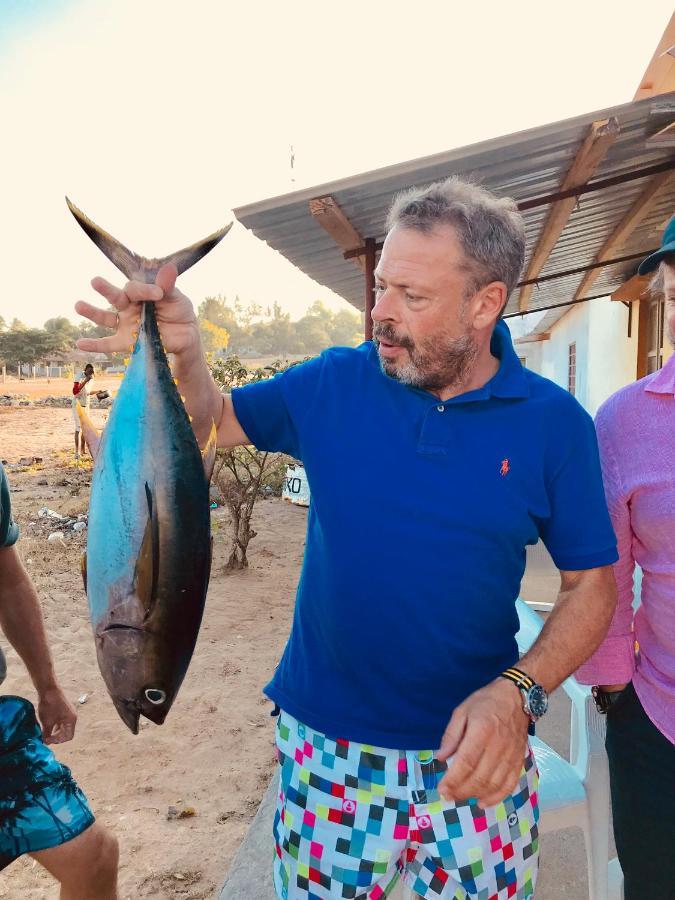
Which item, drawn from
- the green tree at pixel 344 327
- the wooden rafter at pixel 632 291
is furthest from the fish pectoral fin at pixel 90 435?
the green tree at pixel 344 327

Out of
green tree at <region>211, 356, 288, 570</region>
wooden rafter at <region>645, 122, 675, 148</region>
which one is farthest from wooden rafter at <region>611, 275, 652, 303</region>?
green tree at <region>211, 356, 288, 570</region>

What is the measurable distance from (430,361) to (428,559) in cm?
42

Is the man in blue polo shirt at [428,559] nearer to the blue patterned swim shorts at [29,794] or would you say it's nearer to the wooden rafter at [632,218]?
the blue patterned swim shorts at [29,794]

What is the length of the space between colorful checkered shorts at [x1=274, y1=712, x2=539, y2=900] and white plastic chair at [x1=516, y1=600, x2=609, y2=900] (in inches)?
23.2

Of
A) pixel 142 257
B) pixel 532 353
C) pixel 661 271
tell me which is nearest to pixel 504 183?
pixel 661 271

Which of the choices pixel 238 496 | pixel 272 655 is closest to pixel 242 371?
pixel 238 496

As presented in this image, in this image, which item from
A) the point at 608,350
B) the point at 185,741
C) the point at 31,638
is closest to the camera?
the point at 31,638

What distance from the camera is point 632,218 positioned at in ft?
21.0

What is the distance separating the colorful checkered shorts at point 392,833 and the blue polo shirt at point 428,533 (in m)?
0.07

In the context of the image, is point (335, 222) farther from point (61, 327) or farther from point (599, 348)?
point (61, 327)

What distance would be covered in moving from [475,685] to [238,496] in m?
5.66

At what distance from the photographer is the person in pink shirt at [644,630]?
5.00 ft

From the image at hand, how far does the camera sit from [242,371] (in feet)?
20.7

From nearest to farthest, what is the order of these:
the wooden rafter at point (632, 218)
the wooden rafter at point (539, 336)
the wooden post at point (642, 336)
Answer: the wooden rafter at point (632, 218) < the wooden post at point (642, 336) < the wooden rafter at point (539, 336)
